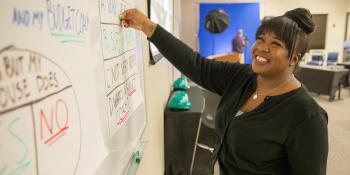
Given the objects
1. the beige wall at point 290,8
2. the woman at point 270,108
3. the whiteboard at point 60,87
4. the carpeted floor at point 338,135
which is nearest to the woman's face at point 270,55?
the woman at point 270,108

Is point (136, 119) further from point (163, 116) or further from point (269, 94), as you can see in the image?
point (163, 116)

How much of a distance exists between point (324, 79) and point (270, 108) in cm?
545

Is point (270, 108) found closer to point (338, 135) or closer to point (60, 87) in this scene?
point (60, 87)

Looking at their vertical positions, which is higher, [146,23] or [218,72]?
[146,23]

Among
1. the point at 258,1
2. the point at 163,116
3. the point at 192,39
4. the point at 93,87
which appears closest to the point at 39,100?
the point at 93,87

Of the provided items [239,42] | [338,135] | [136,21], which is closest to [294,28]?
[136,21]

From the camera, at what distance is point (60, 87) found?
0.52 metres

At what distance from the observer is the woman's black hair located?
3.35 feet

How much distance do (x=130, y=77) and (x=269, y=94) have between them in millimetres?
567

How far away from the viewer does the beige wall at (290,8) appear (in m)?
8.02

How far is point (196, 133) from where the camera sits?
257 centimetres

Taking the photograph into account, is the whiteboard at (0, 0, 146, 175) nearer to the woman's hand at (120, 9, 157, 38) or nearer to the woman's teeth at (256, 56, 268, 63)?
the woman's hand at (120, 9, 157, 38)

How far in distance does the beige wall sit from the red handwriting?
7558 mm

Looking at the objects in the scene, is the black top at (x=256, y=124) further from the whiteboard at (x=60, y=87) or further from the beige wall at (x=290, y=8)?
the beige wall at (x=290, y=8)
